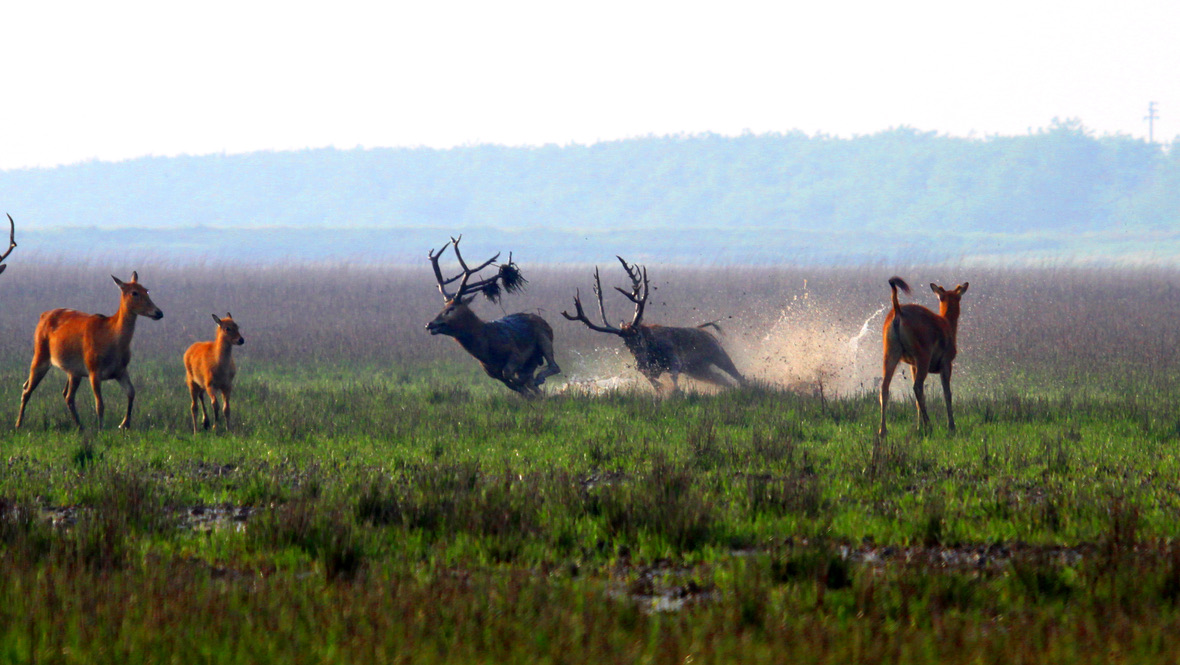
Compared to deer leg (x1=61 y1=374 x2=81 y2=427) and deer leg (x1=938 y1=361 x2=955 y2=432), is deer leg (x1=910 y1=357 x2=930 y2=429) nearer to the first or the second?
deer leg (x1=938 y1=361 x2=955 y2=432)

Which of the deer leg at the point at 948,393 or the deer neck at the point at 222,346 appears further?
the deer neck at the point at 222,346

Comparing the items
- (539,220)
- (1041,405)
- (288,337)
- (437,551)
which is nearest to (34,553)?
(437,551)

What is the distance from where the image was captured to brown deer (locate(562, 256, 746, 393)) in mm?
15492

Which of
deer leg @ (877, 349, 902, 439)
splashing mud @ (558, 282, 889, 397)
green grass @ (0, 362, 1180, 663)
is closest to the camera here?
green grass @ (0, 362, 1180, 663)

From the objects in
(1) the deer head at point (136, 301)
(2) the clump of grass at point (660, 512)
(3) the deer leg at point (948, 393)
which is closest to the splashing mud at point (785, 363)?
(3) the deer leg at point (948, 393)

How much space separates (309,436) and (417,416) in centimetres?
180

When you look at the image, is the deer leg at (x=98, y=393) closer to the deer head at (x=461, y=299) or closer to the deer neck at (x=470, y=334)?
the deer head at (x=461, y=299)

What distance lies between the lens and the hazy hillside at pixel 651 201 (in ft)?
389

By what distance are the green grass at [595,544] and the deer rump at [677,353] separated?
4391 millimetres

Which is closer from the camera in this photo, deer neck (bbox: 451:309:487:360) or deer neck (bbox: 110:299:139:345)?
deer neck (bbox: 110:299:139:345)

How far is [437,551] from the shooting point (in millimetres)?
6086

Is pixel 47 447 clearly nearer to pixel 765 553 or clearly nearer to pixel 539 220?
pixel 765 553

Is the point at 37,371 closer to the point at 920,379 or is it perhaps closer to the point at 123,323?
the point at 123,323

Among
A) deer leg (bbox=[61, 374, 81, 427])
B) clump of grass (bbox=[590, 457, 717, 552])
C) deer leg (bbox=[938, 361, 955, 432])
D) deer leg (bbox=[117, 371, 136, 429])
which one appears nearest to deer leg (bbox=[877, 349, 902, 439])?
deer leg (bbox=[938, 361, 955, 432])
